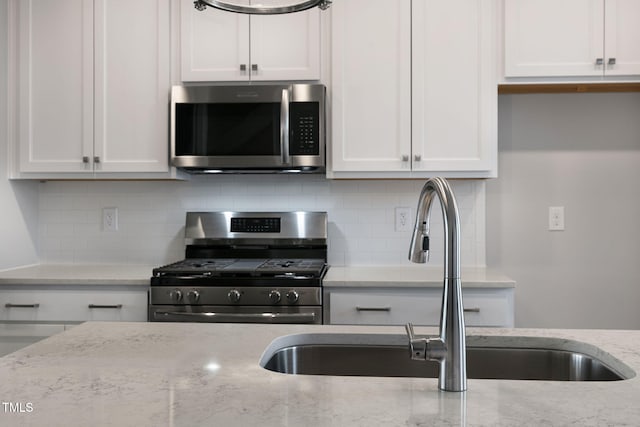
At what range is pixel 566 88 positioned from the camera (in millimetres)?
2842

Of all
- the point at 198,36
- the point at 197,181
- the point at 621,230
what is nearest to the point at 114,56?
the point at 198,36

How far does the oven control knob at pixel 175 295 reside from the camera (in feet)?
8.14

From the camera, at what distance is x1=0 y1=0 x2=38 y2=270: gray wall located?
9.25 feet

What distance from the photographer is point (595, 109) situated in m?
2.95

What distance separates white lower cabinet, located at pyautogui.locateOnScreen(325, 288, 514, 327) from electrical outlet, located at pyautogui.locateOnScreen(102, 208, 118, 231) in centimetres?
141

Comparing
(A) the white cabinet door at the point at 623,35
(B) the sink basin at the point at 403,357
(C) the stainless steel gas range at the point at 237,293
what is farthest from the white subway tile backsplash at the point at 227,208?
(B) the sink basin at the point at 403,357

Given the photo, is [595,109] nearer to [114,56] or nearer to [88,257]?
[114,56]

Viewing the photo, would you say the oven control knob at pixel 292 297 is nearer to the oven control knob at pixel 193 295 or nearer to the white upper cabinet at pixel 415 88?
the oven control knob at pixel 193 295

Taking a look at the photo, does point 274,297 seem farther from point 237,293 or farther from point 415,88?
point 415,88

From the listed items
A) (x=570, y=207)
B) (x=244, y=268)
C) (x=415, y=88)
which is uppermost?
(x=415, y=88)

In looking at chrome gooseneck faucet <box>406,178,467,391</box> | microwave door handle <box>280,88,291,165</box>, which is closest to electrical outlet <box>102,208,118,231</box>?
microwave door handle <box>280,88,291,165</box>

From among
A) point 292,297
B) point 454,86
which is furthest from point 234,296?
point 454,86

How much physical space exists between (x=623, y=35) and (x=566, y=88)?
345mm

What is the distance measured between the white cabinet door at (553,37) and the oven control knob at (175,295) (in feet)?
6.20
